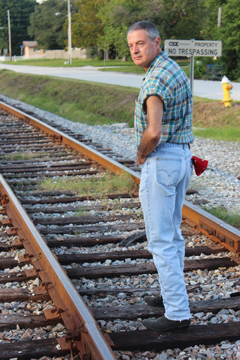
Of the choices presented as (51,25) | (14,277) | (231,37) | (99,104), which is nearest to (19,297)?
(14,277)

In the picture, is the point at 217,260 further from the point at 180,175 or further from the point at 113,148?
the point at 113,148

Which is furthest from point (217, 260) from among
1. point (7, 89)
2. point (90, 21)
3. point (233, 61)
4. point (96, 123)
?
point (90, 21)

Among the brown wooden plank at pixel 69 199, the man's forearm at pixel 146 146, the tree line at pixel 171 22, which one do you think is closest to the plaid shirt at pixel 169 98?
the man's forearm at pixel 146 146

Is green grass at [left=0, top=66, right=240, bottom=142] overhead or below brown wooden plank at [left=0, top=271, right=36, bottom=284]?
overhead

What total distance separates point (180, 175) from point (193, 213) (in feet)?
6.90

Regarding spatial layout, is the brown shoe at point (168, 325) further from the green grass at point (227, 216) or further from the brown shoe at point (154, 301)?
the green grass at point (227, 216)

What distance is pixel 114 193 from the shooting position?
593cm

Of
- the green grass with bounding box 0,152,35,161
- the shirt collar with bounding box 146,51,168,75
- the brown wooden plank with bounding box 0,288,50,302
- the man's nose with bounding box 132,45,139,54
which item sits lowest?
the brown wooden plank with bounding box 0,288,50,302

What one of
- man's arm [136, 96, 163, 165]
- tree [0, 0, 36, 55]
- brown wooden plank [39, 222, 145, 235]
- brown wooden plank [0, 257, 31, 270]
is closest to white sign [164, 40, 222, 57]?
brown wooden plank [39, 222, 145, 235]

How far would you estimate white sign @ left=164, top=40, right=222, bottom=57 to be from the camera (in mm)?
10070

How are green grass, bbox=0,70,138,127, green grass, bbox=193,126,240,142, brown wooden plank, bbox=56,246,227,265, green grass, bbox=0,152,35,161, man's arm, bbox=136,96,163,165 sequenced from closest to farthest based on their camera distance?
man's arm, bbox=136,96,163,165
brown wooden plank, bbox=56,246,227,265
green grass, bbox=0,152,35,161
green grass, bbox=193,126,240,142
green grass, bbox=0,70,138,127

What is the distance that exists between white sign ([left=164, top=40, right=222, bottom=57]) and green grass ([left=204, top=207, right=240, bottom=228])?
18.6ft

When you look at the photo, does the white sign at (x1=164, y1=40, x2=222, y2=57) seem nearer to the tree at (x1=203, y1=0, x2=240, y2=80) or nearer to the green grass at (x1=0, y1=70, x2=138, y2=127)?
the green grass at (x1=0, y1=70, x2=138, y2=127)

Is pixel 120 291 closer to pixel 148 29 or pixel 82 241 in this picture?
pixel 82 241
